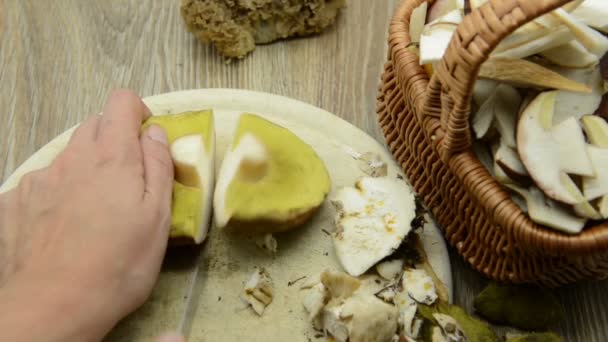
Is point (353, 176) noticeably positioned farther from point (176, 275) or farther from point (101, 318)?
point (101, 318)

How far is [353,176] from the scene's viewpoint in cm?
88

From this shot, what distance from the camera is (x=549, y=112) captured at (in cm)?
68

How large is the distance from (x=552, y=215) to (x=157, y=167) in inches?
17.2

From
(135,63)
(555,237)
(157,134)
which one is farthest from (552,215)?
(135,63)

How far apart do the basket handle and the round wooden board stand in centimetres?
21

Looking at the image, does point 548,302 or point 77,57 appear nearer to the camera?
point 548,302

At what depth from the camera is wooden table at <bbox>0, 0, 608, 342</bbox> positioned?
3.44 ft

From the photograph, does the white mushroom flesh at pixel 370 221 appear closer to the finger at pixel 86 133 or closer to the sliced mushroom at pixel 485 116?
the sliced mushroom at pixel 485 116

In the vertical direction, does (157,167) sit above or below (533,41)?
below

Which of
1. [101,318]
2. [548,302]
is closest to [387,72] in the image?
[548,302]

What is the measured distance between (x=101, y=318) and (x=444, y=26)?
1.62 ft

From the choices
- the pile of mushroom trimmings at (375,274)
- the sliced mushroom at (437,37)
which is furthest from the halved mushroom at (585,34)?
the pile of mushroom trimmings at (375,274)

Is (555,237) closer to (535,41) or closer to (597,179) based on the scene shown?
(597,179)

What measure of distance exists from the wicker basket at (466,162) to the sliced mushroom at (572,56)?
0.13 meters
